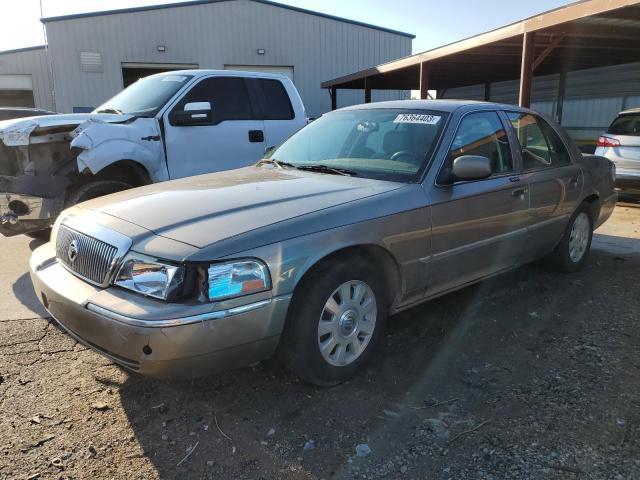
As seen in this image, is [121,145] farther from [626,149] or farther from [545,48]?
[545,48]

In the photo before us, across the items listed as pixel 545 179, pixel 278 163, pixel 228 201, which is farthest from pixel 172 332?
pixel 545 179

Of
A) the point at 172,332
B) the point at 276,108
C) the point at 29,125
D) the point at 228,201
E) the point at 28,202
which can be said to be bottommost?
the point at 172,332

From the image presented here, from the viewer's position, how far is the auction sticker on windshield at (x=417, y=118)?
3770 millimetres

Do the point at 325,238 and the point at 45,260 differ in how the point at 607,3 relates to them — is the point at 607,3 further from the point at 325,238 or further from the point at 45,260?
the point at 45,260

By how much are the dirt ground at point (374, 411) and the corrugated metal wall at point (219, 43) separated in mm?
16515

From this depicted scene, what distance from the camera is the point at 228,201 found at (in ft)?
9.97

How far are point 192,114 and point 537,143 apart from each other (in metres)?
3.61

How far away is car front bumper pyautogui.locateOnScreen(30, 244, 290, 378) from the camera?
2.37 metres

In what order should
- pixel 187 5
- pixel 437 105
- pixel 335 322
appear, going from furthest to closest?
pixel 187 5 → pixel 437 105 → pixel 335 322

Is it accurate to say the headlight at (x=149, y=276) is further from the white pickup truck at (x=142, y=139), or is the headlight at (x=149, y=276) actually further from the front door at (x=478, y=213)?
the white pickup truck at (x=142, y=139)

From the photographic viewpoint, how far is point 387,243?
122 inches

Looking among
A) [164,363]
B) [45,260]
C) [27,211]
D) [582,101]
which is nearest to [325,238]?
[164,363]

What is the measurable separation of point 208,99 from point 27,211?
240 cm

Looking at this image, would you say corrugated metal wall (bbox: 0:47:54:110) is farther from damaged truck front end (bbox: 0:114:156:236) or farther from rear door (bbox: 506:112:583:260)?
rear door (bbox: 506:112:583:260)
